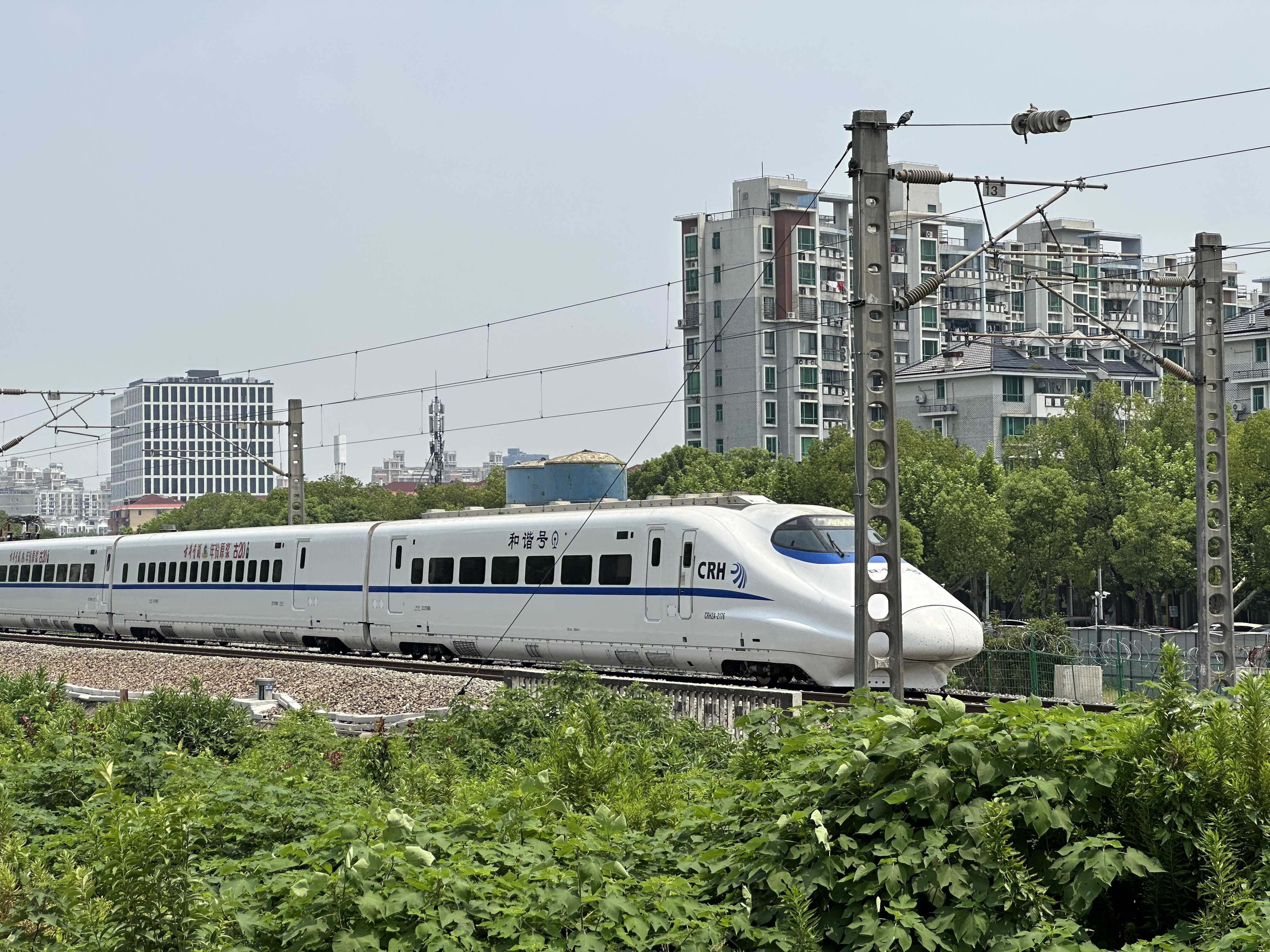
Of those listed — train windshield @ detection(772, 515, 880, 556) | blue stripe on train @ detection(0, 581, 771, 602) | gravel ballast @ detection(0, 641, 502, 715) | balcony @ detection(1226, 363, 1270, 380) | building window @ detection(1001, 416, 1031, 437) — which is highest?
balcony @ detection(1226, 363, 1270, 380)

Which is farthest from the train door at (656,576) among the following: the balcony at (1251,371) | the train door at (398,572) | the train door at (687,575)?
the balcony at (1251,371)

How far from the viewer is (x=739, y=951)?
582cm

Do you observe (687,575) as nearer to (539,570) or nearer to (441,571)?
(539,570)

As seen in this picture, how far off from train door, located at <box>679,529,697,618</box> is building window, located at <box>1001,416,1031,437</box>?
8712 cm

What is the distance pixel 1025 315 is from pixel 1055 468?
281 ft

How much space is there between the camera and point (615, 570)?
909 inches

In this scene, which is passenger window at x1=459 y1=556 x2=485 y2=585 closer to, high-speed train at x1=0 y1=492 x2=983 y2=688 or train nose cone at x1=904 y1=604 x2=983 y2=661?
high-speed train at x1=0 y1=492 x2=983 y2=688

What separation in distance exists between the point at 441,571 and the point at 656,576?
248 inches

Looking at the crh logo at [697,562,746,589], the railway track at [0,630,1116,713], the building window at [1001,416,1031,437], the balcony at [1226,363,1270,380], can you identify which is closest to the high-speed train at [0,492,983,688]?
the crh logo at [697,562,746,589]

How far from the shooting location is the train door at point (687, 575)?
21719mm

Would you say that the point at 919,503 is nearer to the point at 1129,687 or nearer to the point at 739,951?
the point at 1129,687

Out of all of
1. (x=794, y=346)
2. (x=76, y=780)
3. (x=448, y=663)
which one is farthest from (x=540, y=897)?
(x=794, y=346)

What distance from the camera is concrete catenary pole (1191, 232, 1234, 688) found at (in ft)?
71.5

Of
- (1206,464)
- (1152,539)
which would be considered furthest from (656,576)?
(1152,539)
